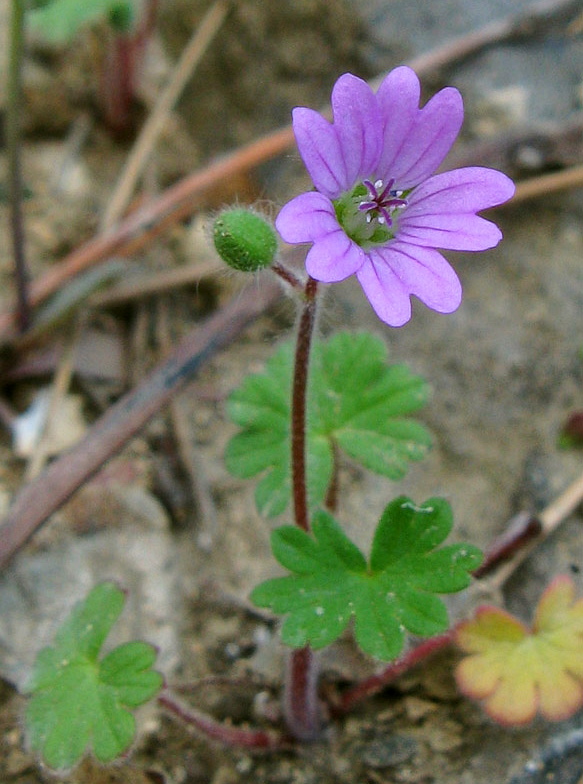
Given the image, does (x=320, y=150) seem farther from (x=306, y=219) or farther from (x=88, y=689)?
(x=88, y=689)

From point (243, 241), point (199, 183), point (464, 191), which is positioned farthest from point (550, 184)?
point (243, 241)

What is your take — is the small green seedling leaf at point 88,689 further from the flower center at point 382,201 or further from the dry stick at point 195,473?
the flower center at point 382,201

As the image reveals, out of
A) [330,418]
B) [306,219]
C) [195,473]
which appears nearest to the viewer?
[306,219]

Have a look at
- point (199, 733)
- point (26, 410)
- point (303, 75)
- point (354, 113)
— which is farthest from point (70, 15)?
point (199, 733)

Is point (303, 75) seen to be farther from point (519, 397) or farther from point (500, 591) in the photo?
point (500, 591)

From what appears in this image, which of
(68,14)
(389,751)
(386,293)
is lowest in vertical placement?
(389,751)

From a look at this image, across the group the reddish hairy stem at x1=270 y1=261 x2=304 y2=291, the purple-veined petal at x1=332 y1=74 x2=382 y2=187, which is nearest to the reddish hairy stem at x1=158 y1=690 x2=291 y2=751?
the reddish hairy stem at x1=270 y1=261 x2=304 y2=291
